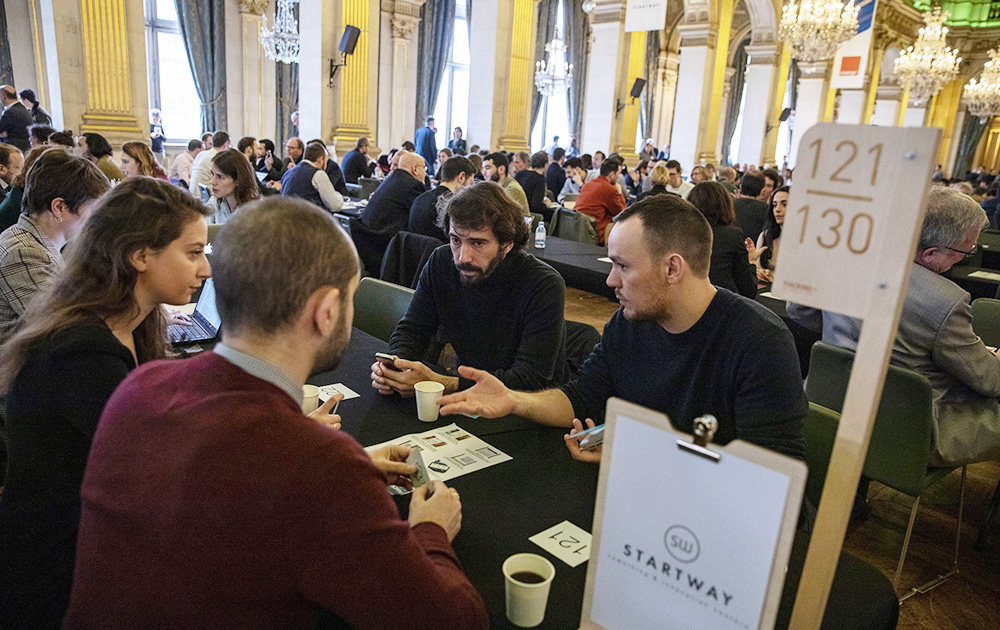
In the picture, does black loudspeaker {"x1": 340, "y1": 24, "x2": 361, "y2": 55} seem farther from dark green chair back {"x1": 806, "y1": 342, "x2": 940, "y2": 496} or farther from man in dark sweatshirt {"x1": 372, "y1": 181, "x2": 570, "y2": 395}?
dark green chair back {"x1": 806, "y1": 342, "x2": 940, "y2": 496}

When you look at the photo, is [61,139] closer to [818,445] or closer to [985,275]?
[818,445]

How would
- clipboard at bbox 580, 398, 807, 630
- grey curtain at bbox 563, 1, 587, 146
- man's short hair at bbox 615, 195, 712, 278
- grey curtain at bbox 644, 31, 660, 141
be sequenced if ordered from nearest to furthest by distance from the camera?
clipboard at bbox 580, 398, 807, 630
man's short hair at bbox 615, 195, 712, 278
grey curtain at bbox 563, 1, 587, 146
grey curtain at bbox 644, 31, 660, 141

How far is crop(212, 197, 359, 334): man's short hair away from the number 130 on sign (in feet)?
2.02

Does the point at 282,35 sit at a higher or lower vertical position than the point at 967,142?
higher

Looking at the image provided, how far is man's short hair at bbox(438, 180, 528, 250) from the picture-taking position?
2.22 meters

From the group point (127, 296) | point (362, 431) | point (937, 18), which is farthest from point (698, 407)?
point (937, 18)

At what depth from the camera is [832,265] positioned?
2.50 feet

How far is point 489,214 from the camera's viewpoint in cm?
221

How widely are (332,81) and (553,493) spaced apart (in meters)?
8.65

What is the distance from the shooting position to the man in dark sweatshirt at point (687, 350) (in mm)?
1486

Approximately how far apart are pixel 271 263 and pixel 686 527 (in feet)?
2.10

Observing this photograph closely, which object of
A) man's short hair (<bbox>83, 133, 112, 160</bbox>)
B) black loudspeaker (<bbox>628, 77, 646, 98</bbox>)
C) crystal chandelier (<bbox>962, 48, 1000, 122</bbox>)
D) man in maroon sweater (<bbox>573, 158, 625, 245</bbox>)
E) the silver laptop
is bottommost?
the silver laptop

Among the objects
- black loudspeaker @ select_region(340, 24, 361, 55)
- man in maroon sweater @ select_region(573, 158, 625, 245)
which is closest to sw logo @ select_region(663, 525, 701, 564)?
man in maroon sweater @ select_region(573, 158, 625, 245)

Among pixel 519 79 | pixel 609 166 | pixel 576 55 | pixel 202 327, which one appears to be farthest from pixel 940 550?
pixel 576 55
